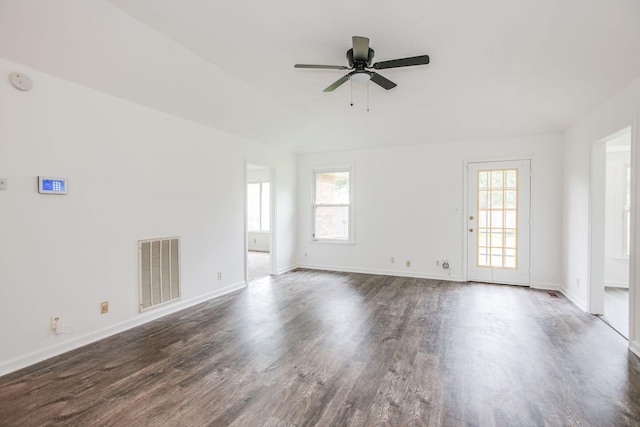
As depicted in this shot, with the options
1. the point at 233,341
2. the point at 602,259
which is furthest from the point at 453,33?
the point at 233,341

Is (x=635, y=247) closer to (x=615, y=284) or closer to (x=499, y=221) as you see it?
(x=499, y=221)

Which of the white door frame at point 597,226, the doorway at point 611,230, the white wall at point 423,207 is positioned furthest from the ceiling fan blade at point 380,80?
the white wall at point 423,207

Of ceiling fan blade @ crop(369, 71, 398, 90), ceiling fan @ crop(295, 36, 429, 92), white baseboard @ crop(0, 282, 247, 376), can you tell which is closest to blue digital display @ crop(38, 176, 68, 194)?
white baseboard @ crop(0, 282, 247, 376)

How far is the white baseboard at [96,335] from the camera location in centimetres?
247

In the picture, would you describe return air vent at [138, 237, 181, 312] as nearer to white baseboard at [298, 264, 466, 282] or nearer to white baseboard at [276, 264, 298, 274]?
white baseboard at [276, 264, 298, 274]

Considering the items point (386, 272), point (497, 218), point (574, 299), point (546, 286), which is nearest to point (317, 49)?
point (497, 218)

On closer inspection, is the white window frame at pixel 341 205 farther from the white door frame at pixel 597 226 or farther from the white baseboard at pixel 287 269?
the white door frame at pixel 597 226

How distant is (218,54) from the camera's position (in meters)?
3.01

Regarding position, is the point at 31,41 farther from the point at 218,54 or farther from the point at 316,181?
the point at 316,181

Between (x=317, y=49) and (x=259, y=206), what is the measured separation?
7187 millimetres

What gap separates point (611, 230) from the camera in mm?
5020

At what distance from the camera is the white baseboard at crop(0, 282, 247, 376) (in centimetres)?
247

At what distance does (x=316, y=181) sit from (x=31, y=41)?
4.79 meters

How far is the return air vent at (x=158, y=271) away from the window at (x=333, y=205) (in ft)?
10.4
